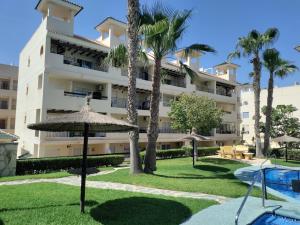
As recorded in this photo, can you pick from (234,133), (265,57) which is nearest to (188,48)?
(265,57)

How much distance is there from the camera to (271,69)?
108 ft

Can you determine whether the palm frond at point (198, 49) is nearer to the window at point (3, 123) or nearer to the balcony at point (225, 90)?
the balcony at point (225, 90)

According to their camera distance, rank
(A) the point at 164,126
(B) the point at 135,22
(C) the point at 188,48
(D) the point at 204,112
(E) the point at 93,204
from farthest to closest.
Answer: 1. (A) the point at 164,126
2. (D) the point at 204,112
3. (C) the point at 188,48
4. (B) the point at 135,22
5. (E) the point at 93,204

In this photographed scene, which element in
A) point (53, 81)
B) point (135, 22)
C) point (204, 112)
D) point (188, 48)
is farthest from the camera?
point (53, 81)

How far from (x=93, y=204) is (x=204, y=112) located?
1811cm

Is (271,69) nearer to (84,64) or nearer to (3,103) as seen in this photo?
(84,64)

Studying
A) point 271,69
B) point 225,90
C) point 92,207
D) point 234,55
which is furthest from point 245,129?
point 92,207

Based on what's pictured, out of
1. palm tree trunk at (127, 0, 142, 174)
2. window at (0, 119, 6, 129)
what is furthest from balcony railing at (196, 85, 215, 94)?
palm tree trunk at (127, 0, 142, 174)

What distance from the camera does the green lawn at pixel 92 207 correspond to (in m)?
7.49

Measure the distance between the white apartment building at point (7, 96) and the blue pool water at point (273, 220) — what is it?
139 ft

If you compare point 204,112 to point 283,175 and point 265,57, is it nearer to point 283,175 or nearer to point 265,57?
point 283,175

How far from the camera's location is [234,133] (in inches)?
1923

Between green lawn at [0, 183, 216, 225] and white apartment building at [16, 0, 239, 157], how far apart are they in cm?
1433

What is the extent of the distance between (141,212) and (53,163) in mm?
12859
